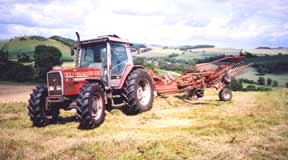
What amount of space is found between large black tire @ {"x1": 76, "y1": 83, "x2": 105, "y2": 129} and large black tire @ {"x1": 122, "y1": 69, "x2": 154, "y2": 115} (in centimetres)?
139

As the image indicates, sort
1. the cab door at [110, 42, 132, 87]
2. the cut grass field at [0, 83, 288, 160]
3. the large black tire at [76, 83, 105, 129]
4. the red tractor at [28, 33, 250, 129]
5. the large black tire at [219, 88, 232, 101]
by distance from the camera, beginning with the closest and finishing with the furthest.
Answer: the cut grass field at [0, 83, 288, 160], the large black tire at [76, 83, 105, 129], the red tractor at [28, 33, 250, 129], the cab door at [110, 42, 132, 87], the large black tire at [219, 88, 232, 101]

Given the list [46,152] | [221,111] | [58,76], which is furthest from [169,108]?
[46,152]

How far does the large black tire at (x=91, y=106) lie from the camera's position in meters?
8.98

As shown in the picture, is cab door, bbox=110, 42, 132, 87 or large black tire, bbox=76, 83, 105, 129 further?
cab door, bbox=110, 42, 132, 87

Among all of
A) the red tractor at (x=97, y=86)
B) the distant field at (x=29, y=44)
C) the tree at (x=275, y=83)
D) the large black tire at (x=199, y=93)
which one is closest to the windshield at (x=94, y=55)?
the red tractor at (x=97, y=86)

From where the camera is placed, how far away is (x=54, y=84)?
9.89 meters

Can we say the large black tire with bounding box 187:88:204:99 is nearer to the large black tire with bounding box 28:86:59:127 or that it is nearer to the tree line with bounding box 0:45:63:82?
the large black tire with bounding box 28:86:59:127

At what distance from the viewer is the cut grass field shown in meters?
6.63

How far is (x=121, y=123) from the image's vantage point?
10.2 meters

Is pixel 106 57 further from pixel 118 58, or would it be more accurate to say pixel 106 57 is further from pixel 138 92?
pixel 138 92

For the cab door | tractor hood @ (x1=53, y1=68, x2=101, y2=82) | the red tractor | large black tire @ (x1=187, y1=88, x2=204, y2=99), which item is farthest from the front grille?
large black tire @ (x1=187, y1=88, x2=204, y2=99)

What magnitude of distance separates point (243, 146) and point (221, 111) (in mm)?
4767

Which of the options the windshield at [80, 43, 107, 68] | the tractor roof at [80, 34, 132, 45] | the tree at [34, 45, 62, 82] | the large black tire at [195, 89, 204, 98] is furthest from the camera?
the tree at [34, 45, 62, 82]

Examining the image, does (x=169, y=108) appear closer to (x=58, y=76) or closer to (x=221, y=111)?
(x=221, y=111)
